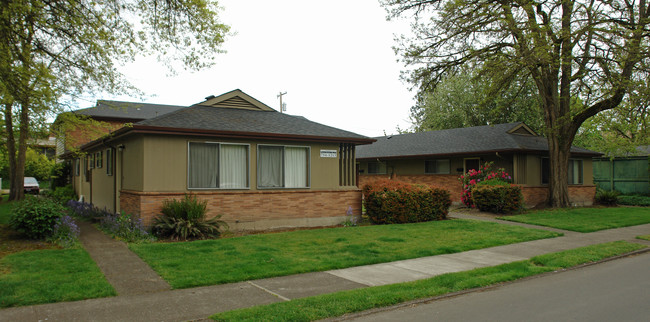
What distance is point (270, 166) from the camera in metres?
14.2

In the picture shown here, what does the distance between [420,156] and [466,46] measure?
6.99m

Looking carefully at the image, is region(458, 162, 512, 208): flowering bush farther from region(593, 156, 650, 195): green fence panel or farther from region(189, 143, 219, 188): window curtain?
region(189, 143, 219, 188): window curtain

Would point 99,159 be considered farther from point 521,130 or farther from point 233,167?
point 521,130

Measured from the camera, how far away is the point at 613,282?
304 inches

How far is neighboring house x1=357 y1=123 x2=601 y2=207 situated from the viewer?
70.4 feet

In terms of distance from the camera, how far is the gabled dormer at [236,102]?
1600 cm

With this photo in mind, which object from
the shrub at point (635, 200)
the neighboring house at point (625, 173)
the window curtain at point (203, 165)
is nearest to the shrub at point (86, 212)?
the window curtain at point (203, 165)

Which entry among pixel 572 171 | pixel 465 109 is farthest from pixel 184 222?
pixel 465 109

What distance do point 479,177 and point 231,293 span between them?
55.8ft

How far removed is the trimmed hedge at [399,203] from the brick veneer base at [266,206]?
57 cm

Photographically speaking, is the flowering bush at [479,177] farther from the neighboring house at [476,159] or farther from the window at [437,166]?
the window at [437,166]

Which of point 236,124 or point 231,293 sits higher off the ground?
point 236,124

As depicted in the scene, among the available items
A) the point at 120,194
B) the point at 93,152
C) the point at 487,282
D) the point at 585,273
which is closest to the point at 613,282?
the point at 585,273

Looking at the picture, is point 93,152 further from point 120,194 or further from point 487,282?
point 487,282
